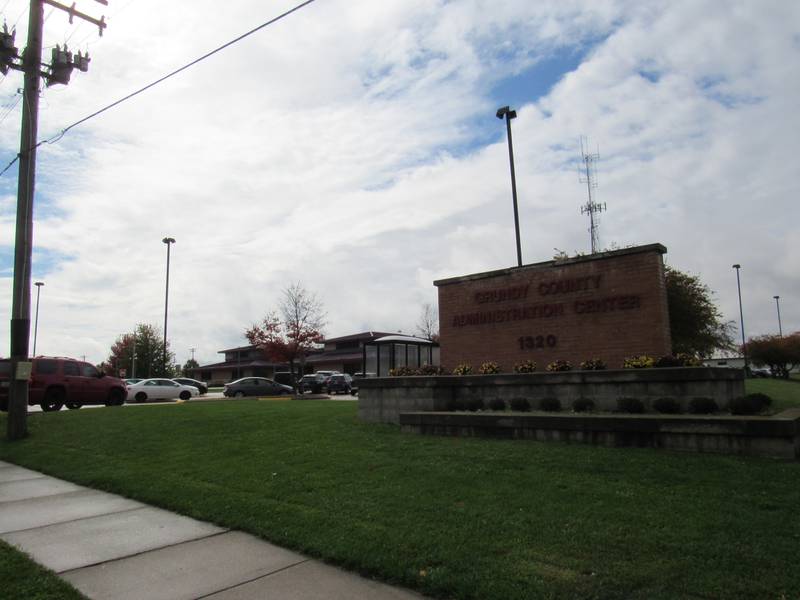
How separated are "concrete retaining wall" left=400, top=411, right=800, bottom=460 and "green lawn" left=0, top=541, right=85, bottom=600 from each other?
653cm

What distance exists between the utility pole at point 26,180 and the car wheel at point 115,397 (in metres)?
9.11

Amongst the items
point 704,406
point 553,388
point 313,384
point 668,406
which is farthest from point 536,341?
point 313,384

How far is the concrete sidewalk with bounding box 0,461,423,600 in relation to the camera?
426 cm

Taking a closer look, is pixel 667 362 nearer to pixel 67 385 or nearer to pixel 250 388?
pixel 67 385

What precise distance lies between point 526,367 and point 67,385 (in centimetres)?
1660

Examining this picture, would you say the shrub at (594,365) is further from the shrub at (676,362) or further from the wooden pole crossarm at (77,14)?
the wooden pole crossarm at (77,14)

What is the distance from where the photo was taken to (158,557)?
198 inches

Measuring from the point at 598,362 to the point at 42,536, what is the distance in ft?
31.0

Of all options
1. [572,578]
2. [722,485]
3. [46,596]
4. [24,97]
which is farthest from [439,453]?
[24,97]

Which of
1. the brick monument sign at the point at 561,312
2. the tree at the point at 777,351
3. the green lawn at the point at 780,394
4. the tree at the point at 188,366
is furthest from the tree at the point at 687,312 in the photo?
the tree at the point at 188,366

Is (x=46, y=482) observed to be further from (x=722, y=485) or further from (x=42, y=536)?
(x=722, y=485)

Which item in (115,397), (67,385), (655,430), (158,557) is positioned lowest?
(158,557)

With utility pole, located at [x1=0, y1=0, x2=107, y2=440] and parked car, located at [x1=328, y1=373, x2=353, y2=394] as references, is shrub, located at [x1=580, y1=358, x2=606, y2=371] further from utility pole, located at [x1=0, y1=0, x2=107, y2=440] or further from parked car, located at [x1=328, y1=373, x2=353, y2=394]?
parked car, located at [x1=328, y1=373, x2=353, y2=394]

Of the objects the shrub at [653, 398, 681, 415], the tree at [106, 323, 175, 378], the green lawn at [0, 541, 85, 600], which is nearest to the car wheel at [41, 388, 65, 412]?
the green lawn at [0, 541, 85, 600]
